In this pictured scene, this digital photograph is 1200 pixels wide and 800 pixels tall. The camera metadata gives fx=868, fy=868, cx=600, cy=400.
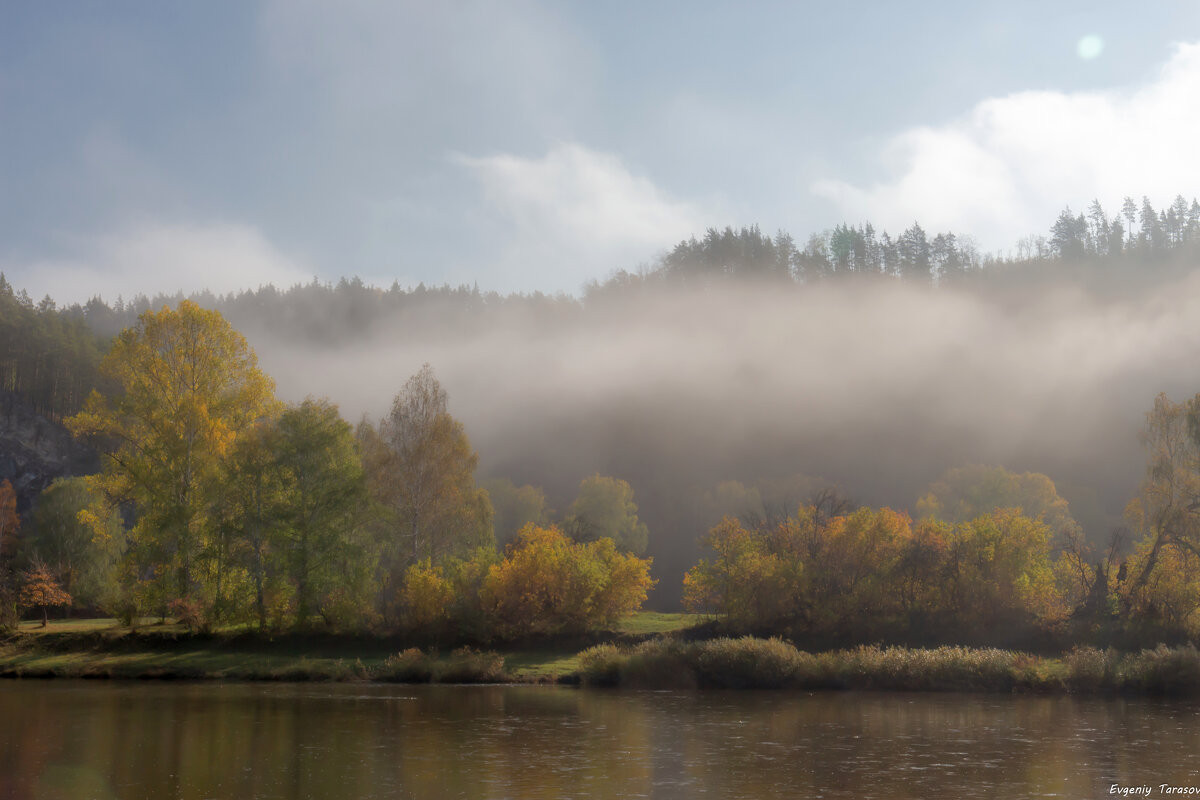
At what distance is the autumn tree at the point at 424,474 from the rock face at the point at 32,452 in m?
79.0

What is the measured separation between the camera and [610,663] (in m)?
48.0

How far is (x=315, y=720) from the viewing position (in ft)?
109

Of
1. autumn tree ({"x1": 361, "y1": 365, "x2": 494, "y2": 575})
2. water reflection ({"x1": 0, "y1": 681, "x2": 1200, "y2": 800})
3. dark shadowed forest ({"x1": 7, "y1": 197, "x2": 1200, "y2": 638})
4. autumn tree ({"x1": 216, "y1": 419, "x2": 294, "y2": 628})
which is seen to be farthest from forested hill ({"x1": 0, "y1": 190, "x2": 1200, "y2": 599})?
water reflection ({"x1": 0, "y1": 681, "x2": 1200, "y2": 800})

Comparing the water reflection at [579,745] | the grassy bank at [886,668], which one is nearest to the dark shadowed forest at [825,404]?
the grassy bank at [886,668]

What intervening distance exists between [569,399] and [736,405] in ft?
120

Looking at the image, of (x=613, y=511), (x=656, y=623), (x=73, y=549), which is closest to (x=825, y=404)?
(x=613, y=511)

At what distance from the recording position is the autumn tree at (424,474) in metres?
64.2

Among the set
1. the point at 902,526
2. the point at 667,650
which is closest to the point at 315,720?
the point at 667,650

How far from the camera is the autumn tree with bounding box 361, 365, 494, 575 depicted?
6419 cm

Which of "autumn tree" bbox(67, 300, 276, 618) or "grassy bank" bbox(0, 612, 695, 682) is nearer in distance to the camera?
"grassy bank" bbox(0, 612, 695, 682)

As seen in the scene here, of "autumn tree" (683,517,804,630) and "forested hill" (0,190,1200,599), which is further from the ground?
"forested hill" (0,190,1200,599)

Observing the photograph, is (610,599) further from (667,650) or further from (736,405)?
(736,405)

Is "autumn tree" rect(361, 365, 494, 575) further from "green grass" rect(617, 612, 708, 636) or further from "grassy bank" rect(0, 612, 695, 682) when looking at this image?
"green grass" rect(617, 612, 708, 636)

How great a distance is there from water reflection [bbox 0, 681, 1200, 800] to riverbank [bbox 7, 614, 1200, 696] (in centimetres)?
301
